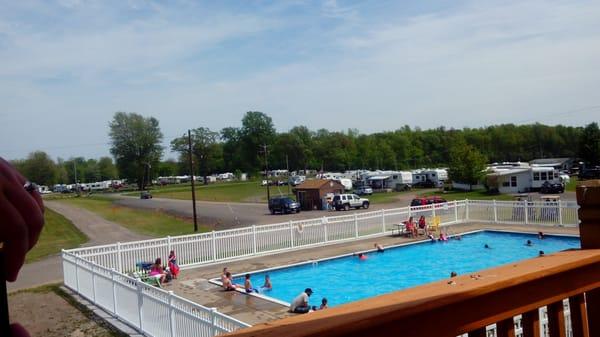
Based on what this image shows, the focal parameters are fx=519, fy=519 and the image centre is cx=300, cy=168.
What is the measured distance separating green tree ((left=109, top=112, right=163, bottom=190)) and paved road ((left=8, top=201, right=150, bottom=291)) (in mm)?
47335

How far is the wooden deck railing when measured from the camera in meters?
1.42

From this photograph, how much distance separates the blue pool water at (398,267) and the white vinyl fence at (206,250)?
2.73 metres

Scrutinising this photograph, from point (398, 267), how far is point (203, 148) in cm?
10365

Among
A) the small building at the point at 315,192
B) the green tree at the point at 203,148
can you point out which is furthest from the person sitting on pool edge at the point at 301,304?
the green tree at the point at 203,148

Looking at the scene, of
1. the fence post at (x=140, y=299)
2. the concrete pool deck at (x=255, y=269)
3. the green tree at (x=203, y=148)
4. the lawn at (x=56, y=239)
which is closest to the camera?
the fence post at (x=140, y=299)

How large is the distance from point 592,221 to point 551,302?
2.00 feet

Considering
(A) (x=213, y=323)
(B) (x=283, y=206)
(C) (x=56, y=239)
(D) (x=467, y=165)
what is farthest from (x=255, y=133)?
(A) (x=213, y=323)

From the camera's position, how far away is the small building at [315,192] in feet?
158

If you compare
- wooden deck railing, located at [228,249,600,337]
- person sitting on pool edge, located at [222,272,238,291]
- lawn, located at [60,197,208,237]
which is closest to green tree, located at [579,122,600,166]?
lawn, located at [60,197,208,237]

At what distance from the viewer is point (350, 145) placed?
113m

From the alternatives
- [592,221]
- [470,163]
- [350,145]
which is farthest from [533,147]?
[592,221]

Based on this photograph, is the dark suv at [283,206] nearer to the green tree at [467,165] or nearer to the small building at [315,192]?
the small building at [315,192]

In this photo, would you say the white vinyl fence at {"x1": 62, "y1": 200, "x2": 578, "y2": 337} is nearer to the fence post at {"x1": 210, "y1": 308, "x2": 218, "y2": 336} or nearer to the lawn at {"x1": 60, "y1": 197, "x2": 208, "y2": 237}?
the fence post at {"x1": 210, "y1": 308, "x2": 218, "y2": 336}

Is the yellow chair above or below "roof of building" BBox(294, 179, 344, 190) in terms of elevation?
below
